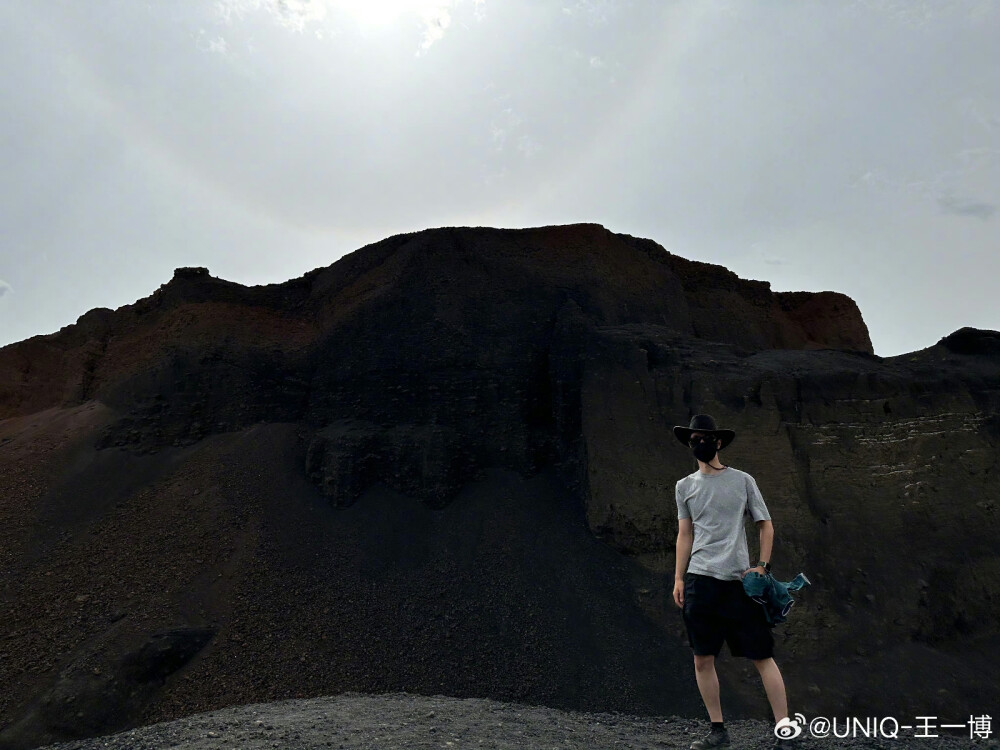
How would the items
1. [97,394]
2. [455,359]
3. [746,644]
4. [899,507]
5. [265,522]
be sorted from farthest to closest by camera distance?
[97,394]
[455,359]
[265,522]
[899,507]
[746,644]

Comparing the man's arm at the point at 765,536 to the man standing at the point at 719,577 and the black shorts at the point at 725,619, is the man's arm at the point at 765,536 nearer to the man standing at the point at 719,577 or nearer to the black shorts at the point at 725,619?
the man standing at the point at 719,577

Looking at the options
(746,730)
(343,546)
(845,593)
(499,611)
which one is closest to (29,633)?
(343,546)

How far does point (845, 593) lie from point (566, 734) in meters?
5.11

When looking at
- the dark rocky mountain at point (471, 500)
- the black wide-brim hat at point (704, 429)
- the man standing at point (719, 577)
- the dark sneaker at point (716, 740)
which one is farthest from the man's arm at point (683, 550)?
the dark rocky mountain at point (471, 500)

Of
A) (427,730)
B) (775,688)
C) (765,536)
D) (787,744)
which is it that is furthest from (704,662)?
(427,730)

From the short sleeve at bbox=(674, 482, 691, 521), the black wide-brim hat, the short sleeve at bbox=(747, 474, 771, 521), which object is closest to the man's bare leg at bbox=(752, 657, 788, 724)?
the short sleeve at bbox=(747, 474, 771, 521)

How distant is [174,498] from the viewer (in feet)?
35.1

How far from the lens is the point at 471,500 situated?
1049 centimetres

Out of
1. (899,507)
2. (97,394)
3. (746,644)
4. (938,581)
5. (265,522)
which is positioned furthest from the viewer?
(97,394)

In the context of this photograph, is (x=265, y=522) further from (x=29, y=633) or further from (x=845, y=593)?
(x=845, y=593)

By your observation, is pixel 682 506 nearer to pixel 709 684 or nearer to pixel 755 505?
pixel 755 505

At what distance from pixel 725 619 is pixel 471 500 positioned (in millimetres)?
6878

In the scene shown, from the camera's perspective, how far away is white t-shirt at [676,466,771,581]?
12.9ft

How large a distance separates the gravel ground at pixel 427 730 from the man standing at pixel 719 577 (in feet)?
2.37
